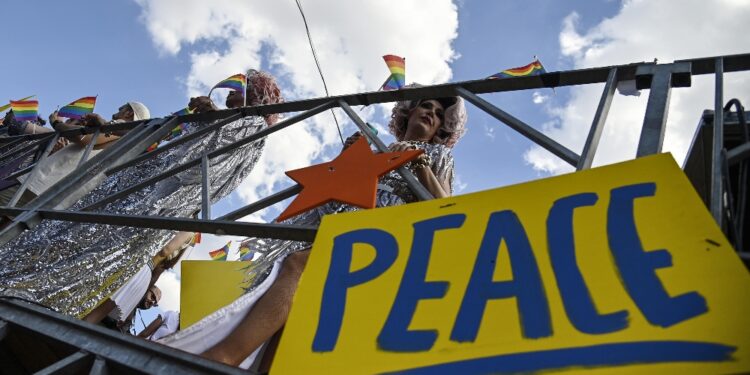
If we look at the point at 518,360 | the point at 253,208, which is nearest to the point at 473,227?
the point at 518,360

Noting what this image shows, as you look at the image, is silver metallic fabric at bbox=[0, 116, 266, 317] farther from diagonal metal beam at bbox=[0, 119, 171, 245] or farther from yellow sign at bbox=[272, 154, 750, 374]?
yellow sign at bbox=[272, 154, 750, 374]

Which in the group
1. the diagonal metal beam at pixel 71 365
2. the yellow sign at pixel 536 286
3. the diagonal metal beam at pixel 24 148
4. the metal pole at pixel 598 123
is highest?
the diagonal metal beam at pixel 24 148

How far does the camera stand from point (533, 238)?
117 centimetres

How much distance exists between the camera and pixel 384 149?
203cm

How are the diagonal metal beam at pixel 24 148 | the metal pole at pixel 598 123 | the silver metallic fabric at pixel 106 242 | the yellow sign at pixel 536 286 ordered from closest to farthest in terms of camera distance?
the yellow sign at pixel 536 286
the metal pole at pixel 598 123
the silver metallic fabric at pixel 106 242
the diagonal metal beam at pixel 24 148

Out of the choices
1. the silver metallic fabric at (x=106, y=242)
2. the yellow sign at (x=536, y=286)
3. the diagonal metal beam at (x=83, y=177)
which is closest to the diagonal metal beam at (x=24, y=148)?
the silver metallic fabric at (x=106, y=242)

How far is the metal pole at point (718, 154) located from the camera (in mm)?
1146

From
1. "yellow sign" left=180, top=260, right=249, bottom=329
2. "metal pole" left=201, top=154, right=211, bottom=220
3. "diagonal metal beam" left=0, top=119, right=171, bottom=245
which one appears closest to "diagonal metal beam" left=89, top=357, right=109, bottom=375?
"metal pole" left=201, top=154, right=211, bottom=220

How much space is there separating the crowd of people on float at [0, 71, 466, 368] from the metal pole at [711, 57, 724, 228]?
0.92m

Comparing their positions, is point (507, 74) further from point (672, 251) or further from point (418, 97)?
point (672, 251)

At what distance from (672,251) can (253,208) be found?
153 cm

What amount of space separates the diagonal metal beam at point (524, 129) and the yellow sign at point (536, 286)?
0.40 m

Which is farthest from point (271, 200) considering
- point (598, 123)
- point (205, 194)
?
point (598, 123)

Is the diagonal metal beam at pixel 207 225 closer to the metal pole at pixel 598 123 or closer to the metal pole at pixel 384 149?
the metal pole at pixel 384 149
